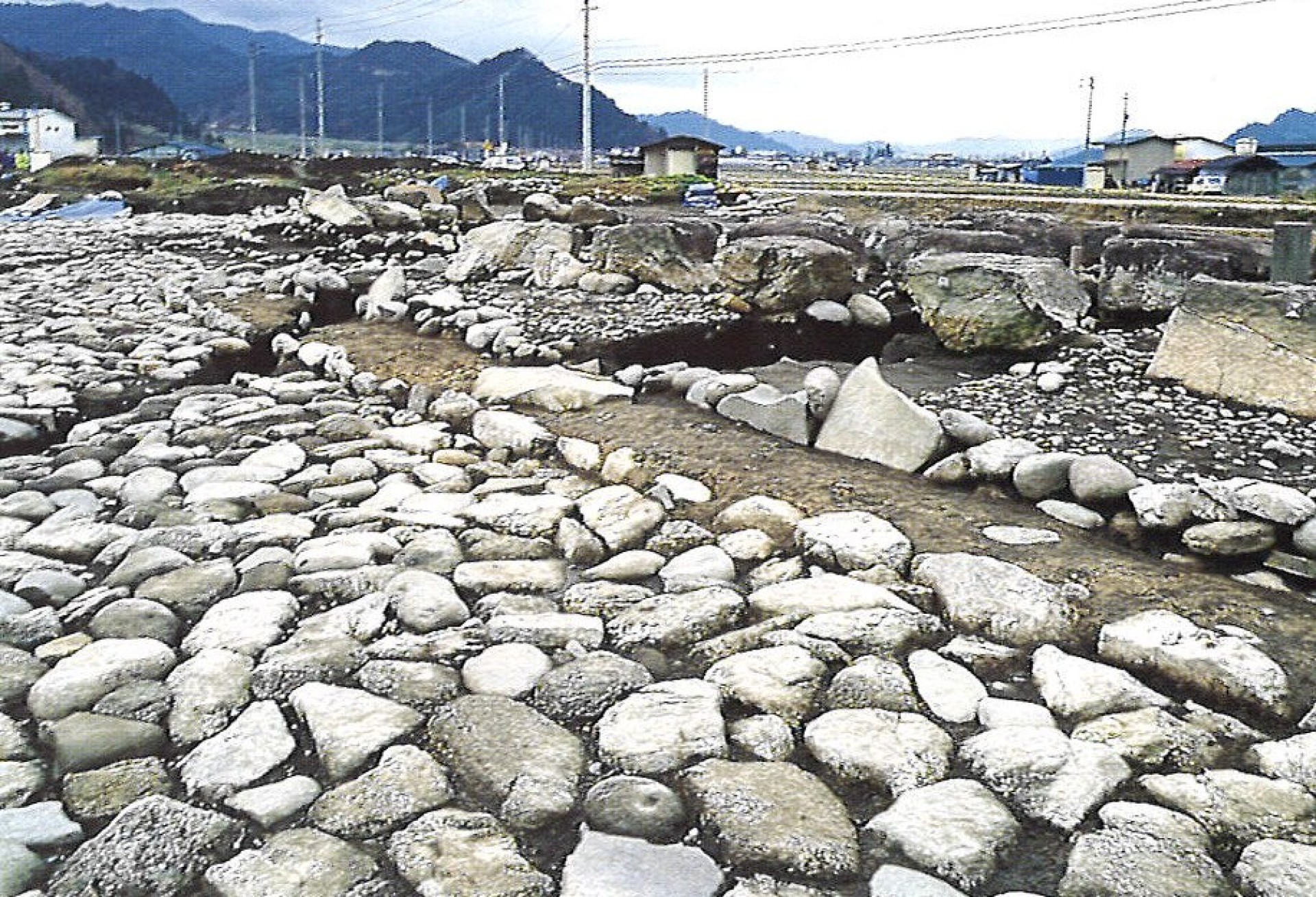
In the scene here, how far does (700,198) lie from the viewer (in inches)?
1095

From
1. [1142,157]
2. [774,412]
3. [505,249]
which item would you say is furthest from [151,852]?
[1142,157]

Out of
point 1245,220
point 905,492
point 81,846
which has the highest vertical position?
point 1245,220

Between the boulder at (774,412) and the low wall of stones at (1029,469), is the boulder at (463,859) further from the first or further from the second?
the boulder at (774,412)

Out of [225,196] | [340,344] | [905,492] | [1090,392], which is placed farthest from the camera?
[225,196]

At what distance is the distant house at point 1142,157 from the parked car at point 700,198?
99.5 ft

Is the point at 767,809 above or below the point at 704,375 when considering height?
below

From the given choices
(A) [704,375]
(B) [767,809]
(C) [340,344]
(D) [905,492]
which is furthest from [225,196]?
(B) [767,809]

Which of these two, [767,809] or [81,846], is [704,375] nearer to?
[767,809]

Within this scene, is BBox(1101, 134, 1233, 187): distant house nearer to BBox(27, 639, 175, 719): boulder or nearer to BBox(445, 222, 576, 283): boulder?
BBox(445, 222, 576, 283): boulder

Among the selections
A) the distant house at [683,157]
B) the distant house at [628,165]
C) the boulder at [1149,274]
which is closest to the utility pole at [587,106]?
the distant house at [628,165]

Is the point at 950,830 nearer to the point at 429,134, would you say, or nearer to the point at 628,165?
the point at 628,165

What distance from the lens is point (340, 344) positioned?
8672 mm

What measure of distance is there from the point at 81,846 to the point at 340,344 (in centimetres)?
658

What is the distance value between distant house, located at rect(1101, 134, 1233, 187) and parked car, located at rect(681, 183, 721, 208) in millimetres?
30340
